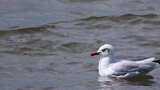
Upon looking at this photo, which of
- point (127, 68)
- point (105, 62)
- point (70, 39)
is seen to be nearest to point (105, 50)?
point (105, 62)

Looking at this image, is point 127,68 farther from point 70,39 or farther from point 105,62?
point 70,39

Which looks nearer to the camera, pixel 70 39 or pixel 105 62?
pixel 105 62

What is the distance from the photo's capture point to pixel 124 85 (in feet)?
40.1

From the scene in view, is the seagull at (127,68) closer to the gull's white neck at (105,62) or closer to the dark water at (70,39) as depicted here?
the gull's white neck at (105,62)

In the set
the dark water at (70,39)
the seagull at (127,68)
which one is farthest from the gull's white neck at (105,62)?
the dark water at (70,39)

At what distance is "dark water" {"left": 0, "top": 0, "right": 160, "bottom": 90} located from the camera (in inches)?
486

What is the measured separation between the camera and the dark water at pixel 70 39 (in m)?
12.4

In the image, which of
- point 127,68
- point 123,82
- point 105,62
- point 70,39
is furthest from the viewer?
point 70,39

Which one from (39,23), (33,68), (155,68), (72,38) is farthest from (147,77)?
(39,23)

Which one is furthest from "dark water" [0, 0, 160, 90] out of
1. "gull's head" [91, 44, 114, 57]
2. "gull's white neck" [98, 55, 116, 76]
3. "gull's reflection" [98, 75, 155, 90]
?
"gull's head" [91, 44, 114, 57]

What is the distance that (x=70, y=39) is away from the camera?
50.2ft

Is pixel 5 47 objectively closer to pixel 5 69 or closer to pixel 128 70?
pixel 5 69

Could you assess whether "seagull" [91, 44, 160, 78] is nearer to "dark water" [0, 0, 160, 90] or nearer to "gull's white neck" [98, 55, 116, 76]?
"gull's white neck" [98, 55, 116, 76]

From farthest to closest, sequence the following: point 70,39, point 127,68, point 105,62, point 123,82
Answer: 1. point 70,39
2. point 105,62
3. point 127,68
4. point 123,82
